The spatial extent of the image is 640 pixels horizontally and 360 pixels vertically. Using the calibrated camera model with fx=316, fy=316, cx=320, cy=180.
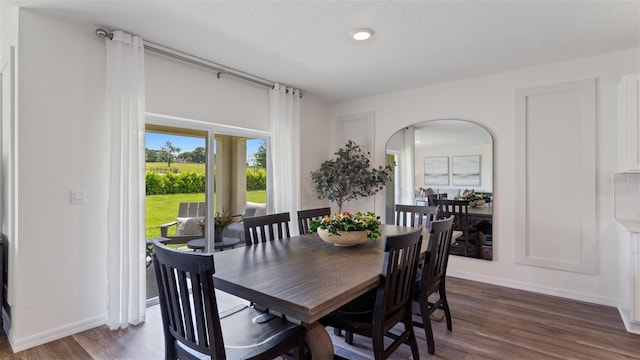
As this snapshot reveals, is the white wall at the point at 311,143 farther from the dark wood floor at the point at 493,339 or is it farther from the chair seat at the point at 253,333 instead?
the chair seat at the point at 253,333

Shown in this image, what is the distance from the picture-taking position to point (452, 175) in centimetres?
417

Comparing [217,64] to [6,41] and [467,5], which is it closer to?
[6,41]

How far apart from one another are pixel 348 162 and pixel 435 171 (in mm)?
1206

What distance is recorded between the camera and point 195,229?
138 inches

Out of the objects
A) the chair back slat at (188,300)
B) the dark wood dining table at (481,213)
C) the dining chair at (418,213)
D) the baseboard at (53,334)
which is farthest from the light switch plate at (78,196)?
the dark wood dining table at (481,213)

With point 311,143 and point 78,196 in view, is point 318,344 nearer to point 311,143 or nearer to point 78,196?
point 78,196

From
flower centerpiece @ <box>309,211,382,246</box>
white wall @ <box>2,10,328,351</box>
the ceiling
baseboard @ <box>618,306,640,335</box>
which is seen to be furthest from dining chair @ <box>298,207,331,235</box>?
baseboard @ <box>618,306,640,335</box>

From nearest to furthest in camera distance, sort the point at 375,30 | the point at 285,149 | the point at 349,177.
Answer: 1. the point at 375,30
2. the point at 285,149
3. the point at 349,177

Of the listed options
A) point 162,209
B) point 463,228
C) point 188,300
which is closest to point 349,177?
point 463,228

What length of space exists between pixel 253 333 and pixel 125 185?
1.85m

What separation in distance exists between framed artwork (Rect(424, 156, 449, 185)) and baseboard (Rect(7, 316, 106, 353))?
392cm

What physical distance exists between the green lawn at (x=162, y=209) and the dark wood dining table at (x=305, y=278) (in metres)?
1.42

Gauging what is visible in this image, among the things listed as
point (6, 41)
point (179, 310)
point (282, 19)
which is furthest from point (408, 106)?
point (6, 41)

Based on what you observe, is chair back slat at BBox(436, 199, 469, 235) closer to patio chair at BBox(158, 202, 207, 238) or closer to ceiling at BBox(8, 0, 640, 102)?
ceiling at BBox(8, 0, 640, 102)
